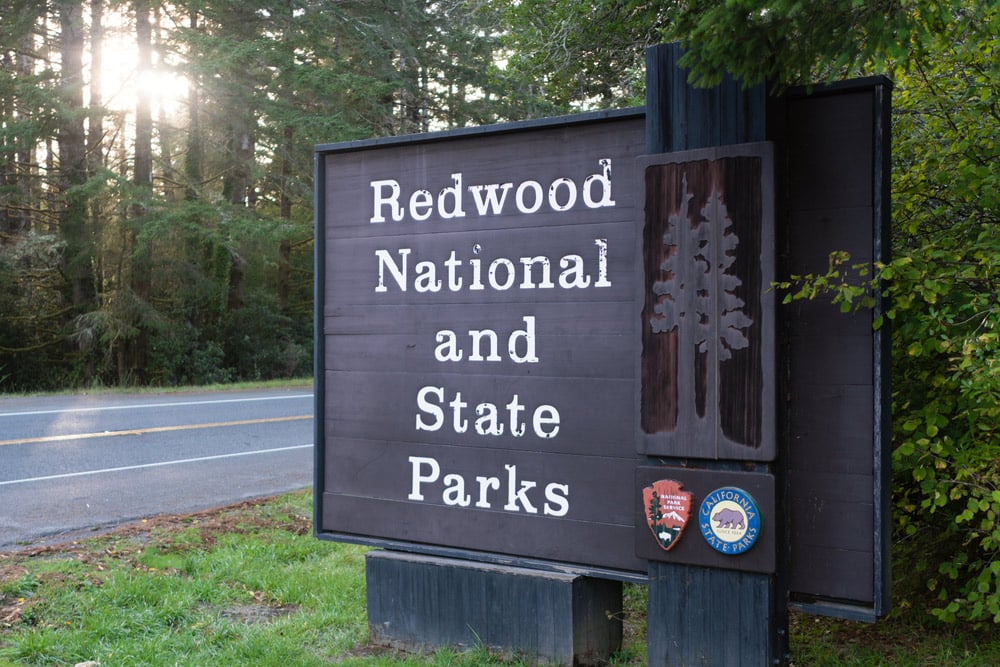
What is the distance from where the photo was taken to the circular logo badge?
11.1 feet

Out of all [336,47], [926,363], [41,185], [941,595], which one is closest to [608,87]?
[926,363]

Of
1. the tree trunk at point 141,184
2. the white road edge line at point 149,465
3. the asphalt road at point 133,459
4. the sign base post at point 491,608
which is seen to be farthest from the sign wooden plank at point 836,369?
the tree trunk at point 141,184

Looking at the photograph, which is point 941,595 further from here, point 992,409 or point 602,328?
point 602,328

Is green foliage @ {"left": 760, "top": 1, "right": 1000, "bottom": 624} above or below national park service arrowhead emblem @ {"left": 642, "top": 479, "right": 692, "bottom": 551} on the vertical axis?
above

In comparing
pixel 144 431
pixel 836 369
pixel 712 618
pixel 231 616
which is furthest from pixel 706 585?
pixel 144 431

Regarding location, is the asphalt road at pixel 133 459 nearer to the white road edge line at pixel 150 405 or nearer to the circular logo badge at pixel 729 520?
the white road edge line at pixel 150 405

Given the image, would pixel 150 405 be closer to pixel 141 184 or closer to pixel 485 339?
pixel 141 184

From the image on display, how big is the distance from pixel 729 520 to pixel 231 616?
283 cm

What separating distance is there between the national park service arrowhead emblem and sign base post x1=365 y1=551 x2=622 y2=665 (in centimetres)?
50

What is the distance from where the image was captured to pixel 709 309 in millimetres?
3439

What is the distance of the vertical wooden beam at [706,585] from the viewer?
340cm

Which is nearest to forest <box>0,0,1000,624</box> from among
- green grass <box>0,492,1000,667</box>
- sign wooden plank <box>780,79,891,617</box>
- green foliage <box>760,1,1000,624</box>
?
green grass <box>0,492,1000,667</box>

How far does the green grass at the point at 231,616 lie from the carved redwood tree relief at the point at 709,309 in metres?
1.26

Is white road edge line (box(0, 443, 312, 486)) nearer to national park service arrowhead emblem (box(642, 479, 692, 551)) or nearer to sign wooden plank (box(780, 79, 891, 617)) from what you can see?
national park service arrowhead emblem (box(642, 479, 692, 551))
